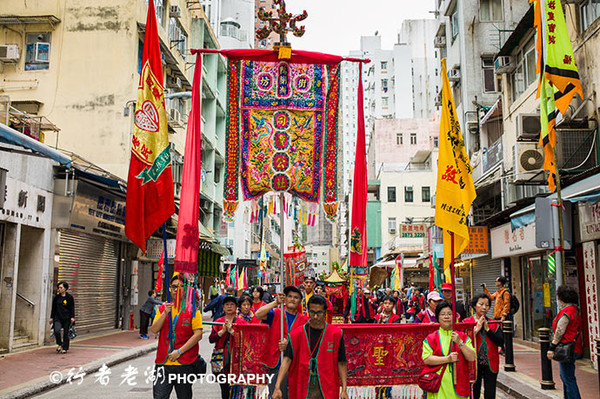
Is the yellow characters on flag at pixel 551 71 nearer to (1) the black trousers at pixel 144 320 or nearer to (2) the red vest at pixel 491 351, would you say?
(2) the red vest at pixel 491 351

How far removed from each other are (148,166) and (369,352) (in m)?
3.68

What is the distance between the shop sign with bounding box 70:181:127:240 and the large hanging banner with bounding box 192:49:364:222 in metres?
10.8

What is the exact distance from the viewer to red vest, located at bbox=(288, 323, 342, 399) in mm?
5293

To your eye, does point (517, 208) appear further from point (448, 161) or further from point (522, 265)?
point (448, 161)

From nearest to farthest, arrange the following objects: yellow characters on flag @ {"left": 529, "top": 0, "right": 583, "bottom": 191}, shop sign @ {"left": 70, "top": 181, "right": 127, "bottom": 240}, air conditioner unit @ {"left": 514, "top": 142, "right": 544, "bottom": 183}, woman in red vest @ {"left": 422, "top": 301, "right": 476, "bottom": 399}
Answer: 1. woman in red vest @ {"left": 422, "top": 301, "right": 476, "bottom": 399}
2. yellow characters on flag @ {"left": 529, "top": 0, "right": 583, "bottom": 191}
3. air conditioner unit @ {"left": 514, "top": 142, "right": 544, "bottom": 183}
4. shop sign @ {"left": 70, "top": 181, "right": 127, "bottom": 240}

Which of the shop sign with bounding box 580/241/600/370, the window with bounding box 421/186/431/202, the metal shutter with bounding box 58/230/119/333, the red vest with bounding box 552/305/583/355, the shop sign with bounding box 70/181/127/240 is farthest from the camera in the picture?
the window with bounding box 421/186/431/202

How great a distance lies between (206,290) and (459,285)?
19220mm

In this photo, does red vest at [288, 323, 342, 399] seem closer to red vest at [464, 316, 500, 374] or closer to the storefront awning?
red vest at [464, 316, 500, 374]

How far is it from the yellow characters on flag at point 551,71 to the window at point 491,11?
17308mm

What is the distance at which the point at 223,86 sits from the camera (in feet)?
135

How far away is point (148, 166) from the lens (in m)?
6.95

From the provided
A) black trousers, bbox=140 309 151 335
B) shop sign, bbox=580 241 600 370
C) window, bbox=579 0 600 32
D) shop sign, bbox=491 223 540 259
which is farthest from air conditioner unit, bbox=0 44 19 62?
shop sign, bbox=580 241 600 370

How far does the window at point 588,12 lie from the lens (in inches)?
516

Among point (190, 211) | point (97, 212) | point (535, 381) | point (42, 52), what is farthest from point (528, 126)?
point (42, 52)
